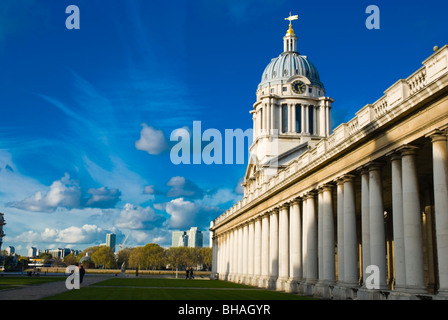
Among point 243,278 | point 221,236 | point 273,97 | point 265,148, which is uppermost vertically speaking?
point 273,97

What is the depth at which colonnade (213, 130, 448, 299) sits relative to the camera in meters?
25.9

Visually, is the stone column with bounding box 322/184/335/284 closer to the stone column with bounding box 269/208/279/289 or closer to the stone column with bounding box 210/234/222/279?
the stone column with bounding box 269/208/279/289

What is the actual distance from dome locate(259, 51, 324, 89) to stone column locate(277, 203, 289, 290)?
56.7 m

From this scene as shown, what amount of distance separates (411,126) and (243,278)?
1903 inches

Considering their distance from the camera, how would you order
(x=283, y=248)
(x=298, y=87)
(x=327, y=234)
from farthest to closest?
(x=298, y=87), (x=283, y=248), (x=327, y=234)

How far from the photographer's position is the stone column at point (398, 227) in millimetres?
27397

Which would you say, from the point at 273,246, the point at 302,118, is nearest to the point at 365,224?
the point at 273,246

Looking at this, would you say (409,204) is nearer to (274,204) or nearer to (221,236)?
(274,204)

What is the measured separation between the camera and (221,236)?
10312 cm

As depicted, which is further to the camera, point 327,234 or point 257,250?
point 257,250

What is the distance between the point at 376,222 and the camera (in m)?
31.3

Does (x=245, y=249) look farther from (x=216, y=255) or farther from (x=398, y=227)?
(x=398, y=227)

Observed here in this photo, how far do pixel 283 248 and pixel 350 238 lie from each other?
1718cm
